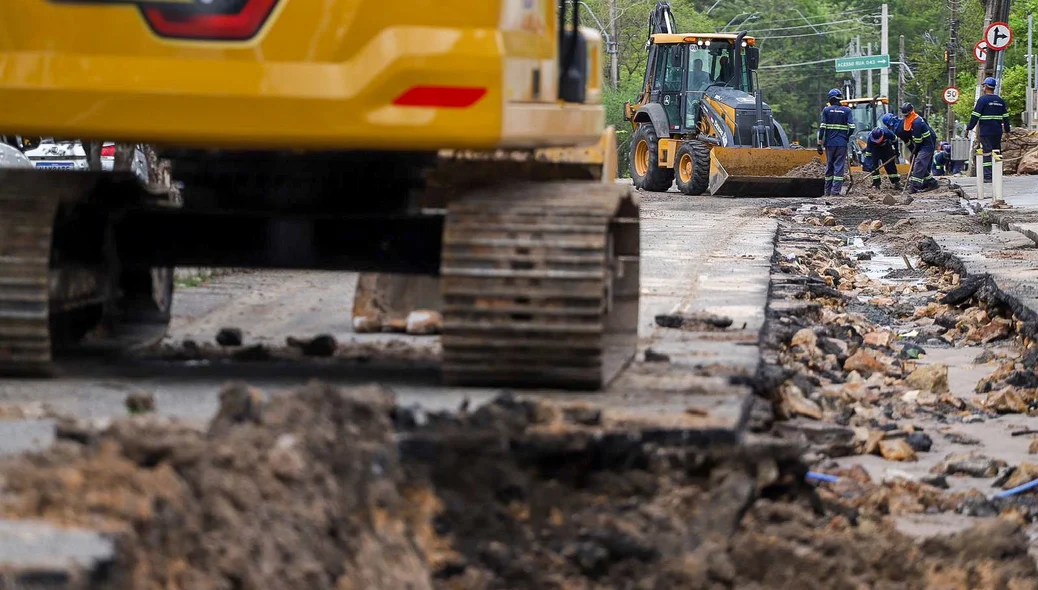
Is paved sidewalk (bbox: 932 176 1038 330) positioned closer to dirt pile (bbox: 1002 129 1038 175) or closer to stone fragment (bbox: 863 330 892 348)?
stone fragment (bbox: 863 330 892 348)

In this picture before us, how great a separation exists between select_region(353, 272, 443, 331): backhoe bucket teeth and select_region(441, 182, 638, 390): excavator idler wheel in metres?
2.47

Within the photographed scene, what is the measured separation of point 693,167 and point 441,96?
2278cm

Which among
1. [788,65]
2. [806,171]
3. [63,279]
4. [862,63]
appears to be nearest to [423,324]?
[63,279]

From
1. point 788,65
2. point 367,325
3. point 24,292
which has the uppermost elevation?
point 788,65

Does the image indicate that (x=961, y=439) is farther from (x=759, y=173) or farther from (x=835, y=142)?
(x=835, y=142)

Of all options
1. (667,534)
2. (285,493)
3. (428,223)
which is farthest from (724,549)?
(428,223)

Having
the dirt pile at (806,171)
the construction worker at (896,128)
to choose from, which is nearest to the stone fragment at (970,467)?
the dirt pile at (806,171)

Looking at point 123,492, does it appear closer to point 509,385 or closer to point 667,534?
point 667,534

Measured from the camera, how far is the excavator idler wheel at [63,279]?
6359 mm

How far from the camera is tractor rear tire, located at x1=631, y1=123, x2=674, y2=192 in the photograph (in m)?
30.7

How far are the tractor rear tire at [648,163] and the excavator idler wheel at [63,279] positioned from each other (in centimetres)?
2302

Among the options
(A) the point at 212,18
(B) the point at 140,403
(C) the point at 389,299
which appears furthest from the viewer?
(C) the point at 389,299

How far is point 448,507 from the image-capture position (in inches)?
177

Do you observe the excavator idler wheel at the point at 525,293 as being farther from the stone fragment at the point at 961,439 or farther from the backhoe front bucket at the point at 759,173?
the backhoe front bucket at the point at 759,173
